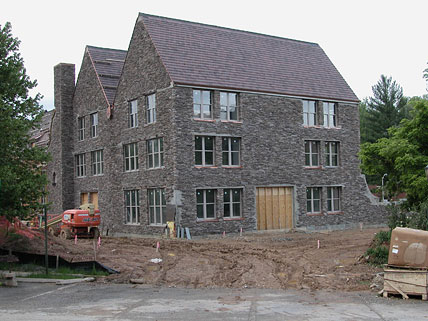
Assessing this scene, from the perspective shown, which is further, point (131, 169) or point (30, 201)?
point (131, 169)

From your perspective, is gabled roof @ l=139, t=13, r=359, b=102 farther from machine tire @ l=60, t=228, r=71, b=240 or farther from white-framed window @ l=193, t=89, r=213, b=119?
machine tire @ l=60, t=228, r=71, b=240

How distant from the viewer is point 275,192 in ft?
109

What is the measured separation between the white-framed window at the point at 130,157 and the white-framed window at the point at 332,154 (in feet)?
41.3

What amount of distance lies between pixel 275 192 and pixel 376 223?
9.08 meters

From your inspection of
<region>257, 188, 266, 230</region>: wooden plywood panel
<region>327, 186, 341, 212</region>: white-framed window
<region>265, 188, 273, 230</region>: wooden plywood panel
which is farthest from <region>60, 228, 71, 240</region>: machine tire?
<region>327, 186, 341, 212</region>: white-framed window

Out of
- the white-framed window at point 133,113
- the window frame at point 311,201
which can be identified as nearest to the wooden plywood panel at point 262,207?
the window frame at point 311,201

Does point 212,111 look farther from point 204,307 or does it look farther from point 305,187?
point 204,307

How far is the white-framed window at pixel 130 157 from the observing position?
3356cm

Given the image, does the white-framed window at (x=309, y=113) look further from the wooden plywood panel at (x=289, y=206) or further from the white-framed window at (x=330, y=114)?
the wooden plywood panel at (x=289, y=206)

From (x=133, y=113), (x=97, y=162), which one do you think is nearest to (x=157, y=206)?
(x=133, y=113)

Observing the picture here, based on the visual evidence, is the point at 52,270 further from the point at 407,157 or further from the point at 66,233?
the point at 66,233

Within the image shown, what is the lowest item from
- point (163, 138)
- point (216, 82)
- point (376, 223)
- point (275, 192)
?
point (376, 223)

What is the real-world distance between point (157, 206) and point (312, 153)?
11.0m

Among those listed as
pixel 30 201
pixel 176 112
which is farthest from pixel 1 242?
pixel 176 112
